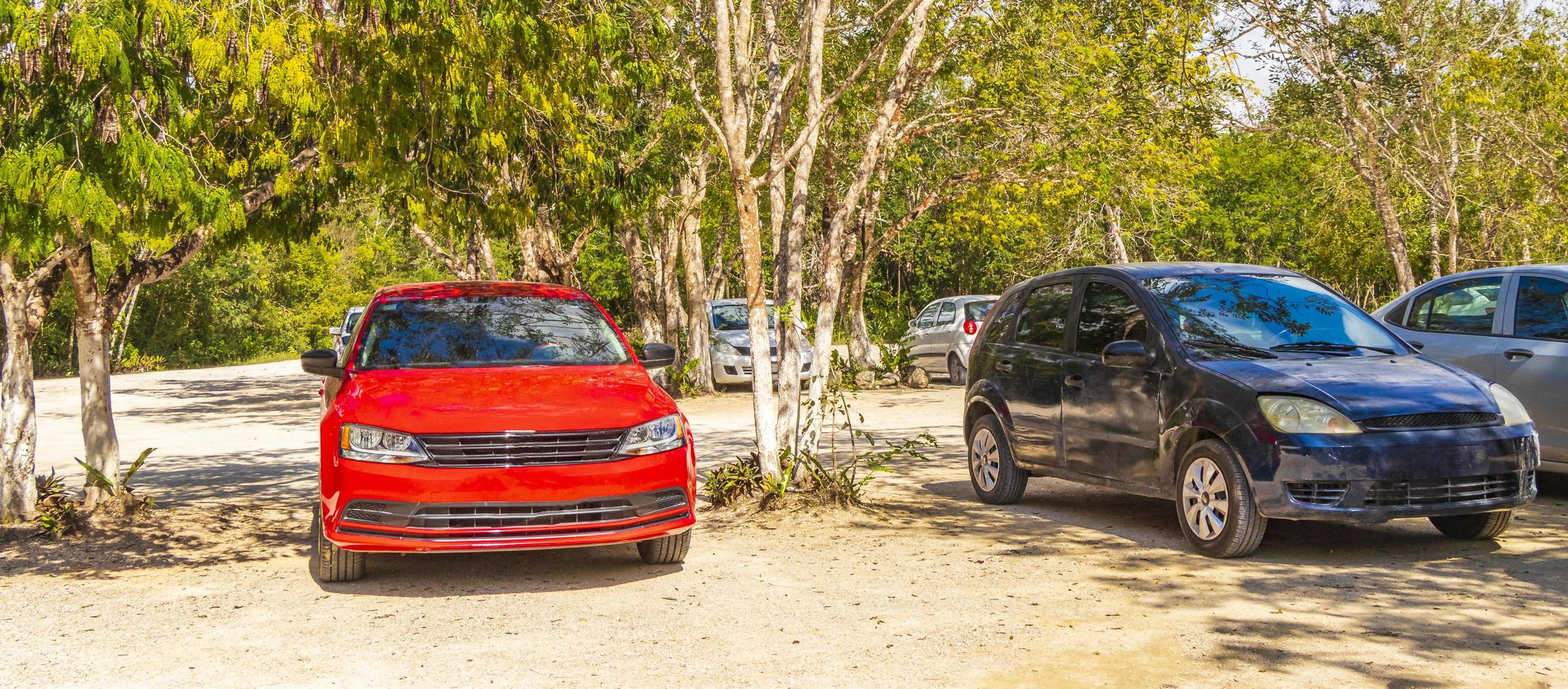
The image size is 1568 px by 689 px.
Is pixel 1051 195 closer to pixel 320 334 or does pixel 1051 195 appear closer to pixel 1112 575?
pixel 1112 575

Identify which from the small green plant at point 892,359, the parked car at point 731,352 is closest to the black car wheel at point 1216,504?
the small green plant at point 892,359

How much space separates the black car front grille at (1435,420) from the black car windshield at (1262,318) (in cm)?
82

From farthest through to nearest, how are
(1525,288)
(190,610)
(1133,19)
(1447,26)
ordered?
(1447,26), (1133,19), (1525,288), (190,610)

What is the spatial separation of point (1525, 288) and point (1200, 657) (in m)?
5.55

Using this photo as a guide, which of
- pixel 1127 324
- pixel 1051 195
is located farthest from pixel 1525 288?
pixel 1051 195

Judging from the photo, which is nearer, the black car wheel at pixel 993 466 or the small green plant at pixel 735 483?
the black car wheel at pixel 993 466

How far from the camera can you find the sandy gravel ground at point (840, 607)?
5500mm

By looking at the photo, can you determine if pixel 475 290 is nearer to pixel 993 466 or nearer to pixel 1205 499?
pixel 993 466

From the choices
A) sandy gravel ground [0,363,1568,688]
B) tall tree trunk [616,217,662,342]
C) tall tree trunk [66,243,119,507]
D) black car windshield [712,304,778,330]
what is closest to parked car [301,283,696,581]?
sandy gravel ground [0,363,1568,688]

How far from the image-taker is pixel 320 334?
51.9 metres

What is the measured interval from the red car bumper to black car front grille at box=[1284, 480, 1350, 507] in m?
3.44

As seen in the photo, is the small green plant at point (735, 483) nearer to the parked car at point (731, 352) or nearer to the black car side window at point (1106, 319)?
the black car side window at point (1106, 319)

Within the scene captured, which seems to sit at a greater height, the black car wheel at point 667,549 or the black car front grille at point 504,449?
the black car front grille at point 504,449

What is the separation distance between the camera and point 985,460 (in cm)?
1005
